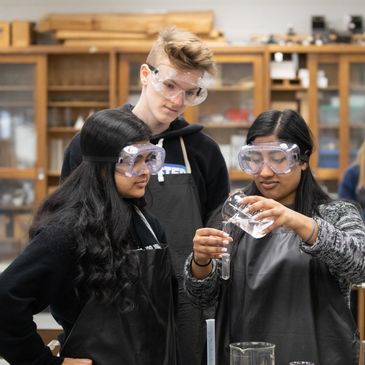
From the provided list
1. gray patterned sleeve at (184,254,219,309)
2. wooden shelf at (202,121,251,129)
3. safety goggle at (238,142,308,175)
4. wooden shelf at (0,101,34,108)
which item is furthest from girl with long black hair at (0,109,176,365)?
wooden shelf at (0,101,34,108)

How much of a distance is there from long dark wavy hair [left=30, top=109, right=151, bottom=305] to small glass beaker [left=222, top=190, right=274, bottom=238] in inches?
10.1

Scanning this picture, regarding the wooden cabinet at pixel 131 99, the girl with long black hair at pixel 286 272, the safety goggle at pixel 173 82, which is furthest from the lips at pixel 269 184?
the wooden cabinet at pixel 131 99

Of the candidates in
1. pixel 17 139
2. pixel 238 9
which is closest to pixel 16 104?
pixel 17 139

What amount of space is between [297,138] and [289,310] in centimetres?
49

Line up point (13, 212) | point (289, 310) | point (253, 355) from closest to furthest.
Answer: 1. point (253, 355)
2. point (289, 310)
3. point (13, 212)

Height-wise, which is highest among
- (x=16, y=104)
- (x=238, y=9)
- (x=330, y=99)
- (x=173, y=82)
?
(x=238, y=9)

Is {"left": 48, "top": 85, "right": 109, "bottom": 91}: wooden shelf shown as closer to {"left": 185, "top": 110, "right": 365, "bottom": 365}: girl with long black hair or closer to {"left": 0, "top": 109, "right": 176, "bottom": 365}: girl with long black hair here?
{"left": 185, "top": 110, "right": 365, "bottom": 365}: girl with long black hair

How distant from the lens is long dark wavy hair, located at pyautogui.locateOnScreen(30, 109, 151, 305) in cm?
191

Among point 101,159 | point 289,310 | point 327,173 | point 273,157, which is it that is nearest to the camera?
point 101,159

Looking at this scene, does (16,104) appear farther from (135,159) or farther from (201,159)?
(135,159)

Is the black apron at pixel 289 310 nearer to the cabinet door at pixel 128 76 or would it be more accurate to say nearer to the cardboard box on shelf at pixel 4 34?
the cabinet door at pixel 128 76

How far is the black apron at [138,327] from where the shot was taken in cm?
189

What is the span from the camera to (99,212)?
1960 millimetres

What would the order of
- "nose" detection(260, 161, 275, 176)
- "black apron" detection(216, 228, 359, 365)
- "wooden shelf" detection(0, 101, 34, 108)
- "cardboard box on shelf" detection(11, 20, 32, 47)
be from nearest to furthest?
1. "black apron" detection(216, 228, 359, 365)
2. "nose" detection(260, 161, 275, 176)
3. "cardboard box on shelf" detection(11, 20, 32, 47)
4. "wooden shelf" detection(0, 101, 34, 108)
